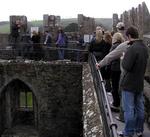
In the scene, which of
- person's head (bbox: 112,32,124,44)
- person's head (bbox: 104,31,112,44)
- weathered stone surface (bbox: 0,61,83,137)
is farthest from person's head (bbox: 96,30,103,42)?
weathered stone surface (bbox: 0,61,83,137)

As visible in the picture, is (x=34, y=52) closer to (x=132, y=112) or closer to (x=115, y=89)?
(x=115, y=89)

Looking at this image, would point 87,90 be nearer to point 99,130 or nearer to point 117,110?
point 117,110

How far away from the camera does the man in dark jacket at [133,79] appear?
701 cm

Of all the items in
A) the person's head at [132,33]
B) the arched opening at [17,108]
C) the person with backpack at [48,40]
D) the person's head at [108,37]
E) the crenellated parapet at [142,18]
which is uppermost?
the crenellated parapet at [142,18]

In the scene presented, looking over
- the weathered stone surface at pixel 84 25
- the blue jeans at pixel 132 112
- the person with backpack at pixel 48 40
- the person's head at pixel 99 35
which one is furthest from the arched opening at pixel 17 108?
the blue jeans at pixel 132 112

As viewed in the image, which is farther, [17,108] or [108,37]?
[17,108]

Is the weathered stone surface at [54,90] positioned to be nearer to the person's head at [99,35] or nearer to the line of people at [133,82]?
the person's head at [99,35]

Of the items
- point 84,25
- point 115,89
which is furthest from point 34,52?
point 115,89

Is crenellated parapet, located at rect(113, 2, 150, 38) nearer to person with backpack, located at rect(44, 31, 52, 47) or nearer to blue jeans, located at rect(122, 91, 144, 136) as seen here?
person with backpack, located at rect(44, 31, 52, 47)

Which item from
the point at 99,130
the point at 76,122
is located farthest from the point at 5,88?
the point at 99,130

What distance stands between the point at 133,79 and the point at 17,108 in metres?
13.8

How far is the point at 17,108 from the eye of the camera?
2027 centimetres

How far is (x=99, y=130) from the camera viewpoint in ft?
23.7

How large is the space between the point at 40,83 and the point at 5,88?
1634 millimetres
